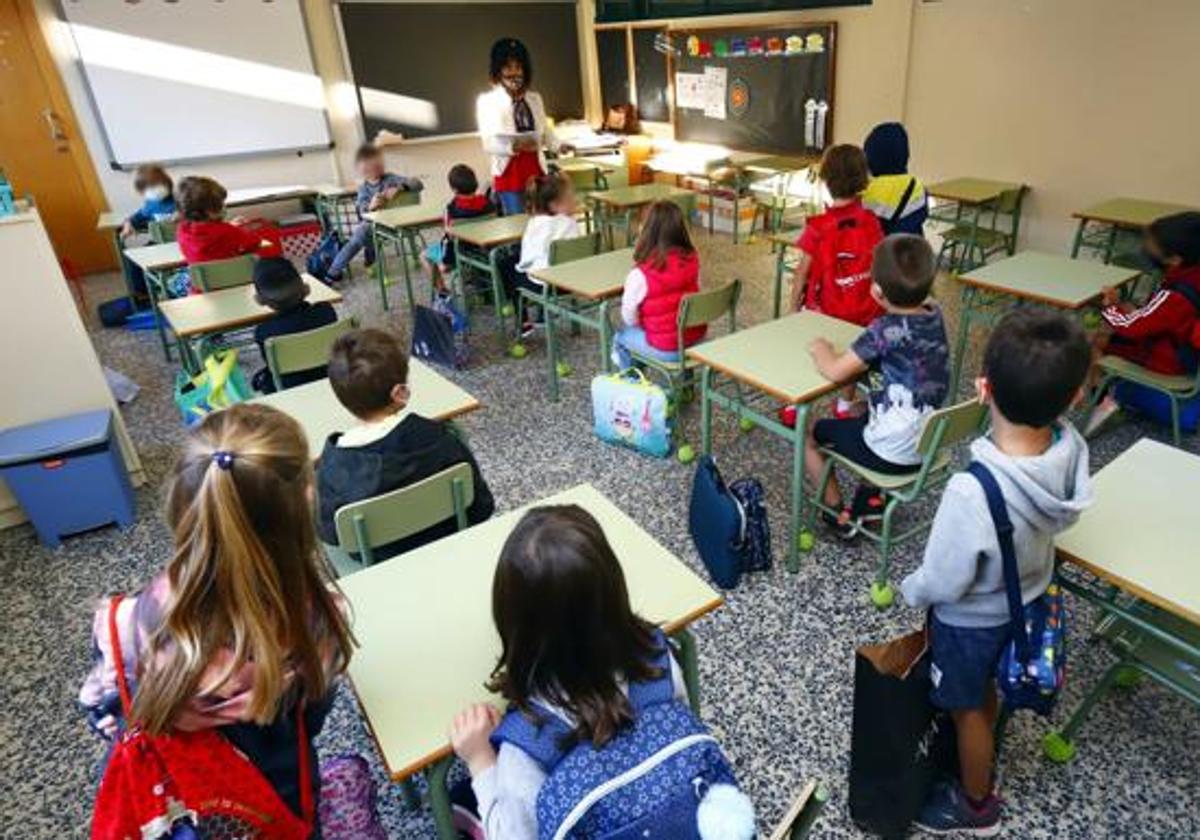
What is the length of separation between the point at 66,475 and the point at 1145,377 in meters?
4.40

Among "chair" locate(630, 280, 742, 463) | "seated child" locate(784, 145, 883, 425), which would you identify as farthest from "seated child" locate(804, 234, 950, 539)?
"chair" locate(630, 280, 742, 463)

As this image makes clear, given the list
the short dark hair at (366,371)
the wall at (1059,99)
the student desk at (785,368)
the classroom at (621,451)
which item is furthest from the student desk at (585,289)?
the wall at (1059,99)

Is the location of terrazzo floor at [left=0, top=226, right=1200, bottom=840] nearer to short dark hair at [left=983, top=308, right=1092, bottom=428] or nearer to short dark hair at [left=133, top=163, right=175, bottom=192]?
short dark hair at [left=983, top=308, right=1092, bottom=428]

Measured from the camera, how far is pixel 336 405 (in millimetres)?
2383

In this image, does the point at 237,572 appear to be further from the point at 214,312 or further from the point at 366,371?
the point at 214,312

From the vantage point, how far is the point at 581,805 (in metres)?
0.89

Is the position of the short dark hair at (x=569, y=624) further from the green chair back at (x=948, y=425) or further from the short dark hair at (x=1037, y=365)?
the green chair back at (x=948, y=425)

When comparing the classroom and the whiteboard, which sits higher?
the whiteboard

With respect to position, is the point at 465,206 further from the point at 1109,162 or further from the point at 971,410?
the point at 1109,162

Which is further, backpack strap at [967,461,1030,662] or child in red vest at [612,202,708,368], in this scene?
child in red vest at [612,202,708,368]

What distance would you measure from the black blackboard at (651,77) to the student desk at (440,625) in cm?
701

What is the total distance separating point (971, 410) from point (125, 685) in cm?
206

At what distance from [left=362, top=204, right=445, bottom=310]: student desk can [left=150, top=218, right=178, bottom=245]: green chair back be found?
1.33 meters

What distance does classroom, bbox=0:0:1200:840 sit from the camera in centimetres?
101
